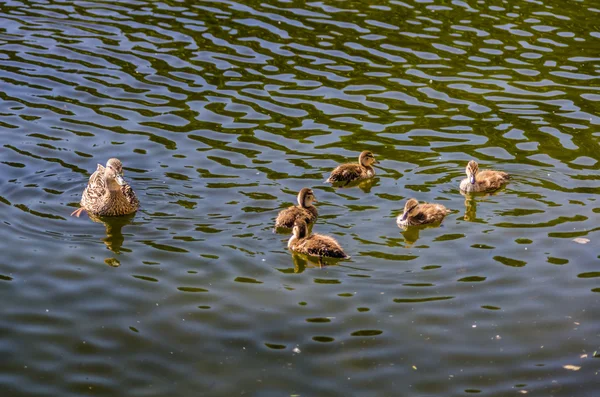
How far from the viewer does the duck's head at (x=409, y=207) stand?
30.3 ft

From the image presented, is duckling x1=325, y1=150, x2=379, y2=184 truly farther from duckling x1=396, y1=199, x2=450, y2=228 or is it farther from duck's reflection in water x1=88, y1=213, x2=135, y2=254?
duck's reflection in water x1=88, y1=213, x2=135, y2=254

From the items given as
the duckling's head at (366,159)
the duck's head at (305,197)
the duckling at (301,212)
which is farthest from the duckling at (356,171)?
the duck's head at (305,197)

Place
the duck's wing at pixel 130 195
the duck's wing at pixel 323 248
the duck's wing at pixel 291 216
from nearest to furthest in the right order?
the duck's wing at pixel 323 248, the duck's wing at pixel 291 216, the duck's wing at pixel 130 195

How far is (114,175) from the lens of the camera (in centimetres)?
984

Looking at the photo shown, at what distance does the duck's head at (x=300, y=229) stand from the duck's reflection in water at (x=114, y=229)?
5.23 ft

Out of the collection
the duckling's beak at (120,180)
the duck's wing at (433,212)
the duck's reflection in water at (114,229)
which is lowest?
the duck's reflection in water at (114,229)

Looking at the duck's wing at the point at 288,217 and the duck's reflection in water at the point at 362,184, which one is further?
the duck's reflection in water at the point at 362,184

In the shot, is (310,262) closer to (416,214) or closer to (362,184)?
(416,214)

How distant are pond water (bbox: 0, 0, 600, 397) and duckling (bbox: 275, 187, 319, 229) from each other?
148 millimetres

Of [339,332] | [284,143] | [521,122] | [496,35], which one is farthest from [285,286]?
[496,35]

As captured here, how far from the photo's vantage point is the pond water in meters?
7.23

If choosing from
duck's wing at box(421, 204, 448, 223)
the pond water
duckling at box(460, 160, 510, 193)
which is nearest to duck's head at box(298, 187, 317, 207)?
the pond water

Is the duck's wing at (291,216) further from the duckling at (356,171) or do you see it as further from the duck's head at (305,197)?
the duckling at (356,171)

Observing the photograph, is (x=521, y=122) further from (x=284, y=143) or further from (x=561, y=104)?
(x=284, y=143)
